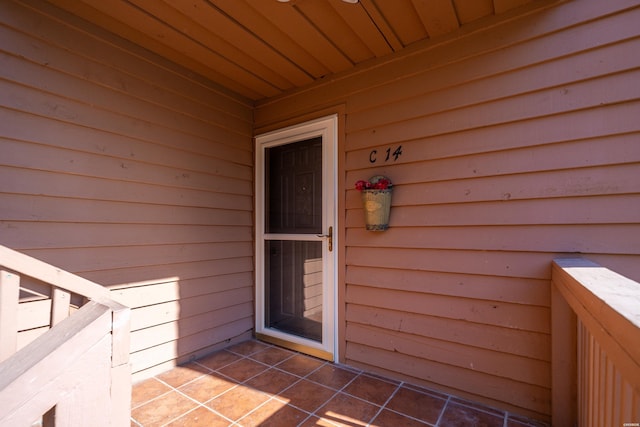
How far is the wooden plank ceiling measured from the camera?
5.94 ft

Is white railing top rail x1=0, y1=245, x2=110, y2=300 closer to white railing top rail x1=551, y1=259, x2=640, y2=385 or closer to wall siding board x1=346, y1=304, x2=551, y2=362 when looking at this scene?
white railing top rail x1=551, y1=259, x2=640, y2=385

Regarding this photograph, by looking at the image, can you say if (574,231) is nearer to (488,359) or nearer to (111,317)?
(488,359)

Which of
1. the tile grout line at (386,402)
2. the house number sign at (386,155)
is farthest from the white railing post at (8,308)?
the house number sign at (386,155)

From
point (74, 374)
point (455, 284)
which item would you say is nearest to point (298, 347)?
point (455, 284)

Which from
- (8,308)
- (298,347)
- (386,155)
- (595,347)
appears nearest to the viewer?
(595,347)

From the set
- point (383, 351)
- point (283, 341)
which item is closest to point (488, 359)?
point (383, 351)

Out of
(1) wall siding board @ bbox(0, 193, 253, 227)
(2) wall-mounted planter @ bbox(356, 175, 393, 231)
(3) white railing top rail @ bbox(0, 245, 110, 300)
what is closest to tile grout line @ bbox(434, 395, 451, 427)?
(2) wall-mounted planter @ bbox(356, 175, 393, 231)

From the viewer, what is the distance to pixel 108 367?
688 millimetres

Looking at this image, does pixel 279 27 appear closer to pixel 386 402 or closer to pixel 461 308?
pixel 461 308

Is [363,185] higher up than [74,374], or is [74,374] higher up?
[363,185]

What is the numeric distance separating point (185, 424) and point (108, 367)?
1.39m

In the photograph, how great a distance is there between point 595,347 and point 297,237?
2099 millimetres

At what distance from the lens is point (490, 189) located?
1.88 meters

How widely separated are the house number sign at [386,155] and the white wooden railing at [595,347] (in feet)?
3.84
